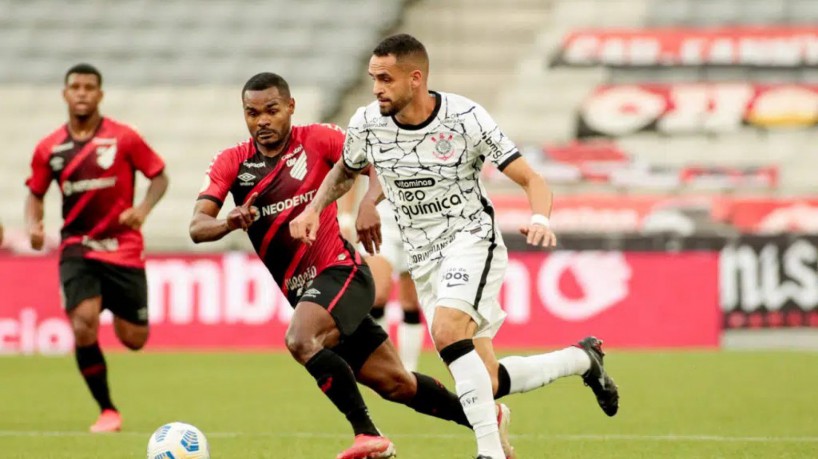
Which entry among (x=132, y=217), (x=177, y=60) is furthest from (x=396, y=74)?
(x=177, y=60)

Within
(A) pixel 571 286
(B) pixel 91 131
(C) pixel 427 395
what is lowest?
(A) pixel 571 286

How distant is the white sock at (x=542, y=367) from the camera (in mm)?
7113

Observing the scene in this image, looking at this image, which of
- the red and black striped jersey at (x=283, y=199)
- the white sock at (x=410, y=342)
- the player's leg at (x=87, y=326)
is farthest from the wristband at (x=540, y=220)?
the white sock at (x=410, y=342)

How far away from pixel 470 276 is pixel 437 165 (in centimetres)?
54

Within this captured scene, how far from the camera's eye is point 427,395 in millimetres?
7199

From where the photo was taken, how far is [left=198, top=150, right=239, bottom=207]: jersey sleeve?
23.3ft

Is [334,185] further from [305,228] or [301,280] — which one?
[301,280]

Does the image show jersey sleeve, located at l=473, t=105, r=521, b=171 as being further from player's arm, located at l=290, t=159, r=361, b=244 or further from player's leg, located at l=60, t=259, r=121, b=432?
player's leg, located at l=60, t=259, r=121, b=432

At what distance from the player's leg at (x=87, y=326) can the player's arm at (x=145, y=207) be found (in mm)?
430

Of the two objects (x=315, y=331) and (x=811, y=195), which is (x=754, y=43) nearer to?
(x=811, y=195)

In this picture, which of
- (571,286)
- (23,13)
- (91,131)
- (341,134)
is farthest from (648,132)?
(341,134)

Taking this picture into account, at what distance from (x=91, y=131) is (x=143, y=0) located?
18447mm

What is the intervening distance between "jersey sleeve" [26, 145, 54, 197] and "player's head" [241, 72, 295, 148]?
295 centimetres

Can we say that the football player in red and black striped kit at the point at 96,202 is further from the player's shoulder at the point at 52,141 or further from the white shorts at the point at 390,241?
the white shorts at the point at 390,241
